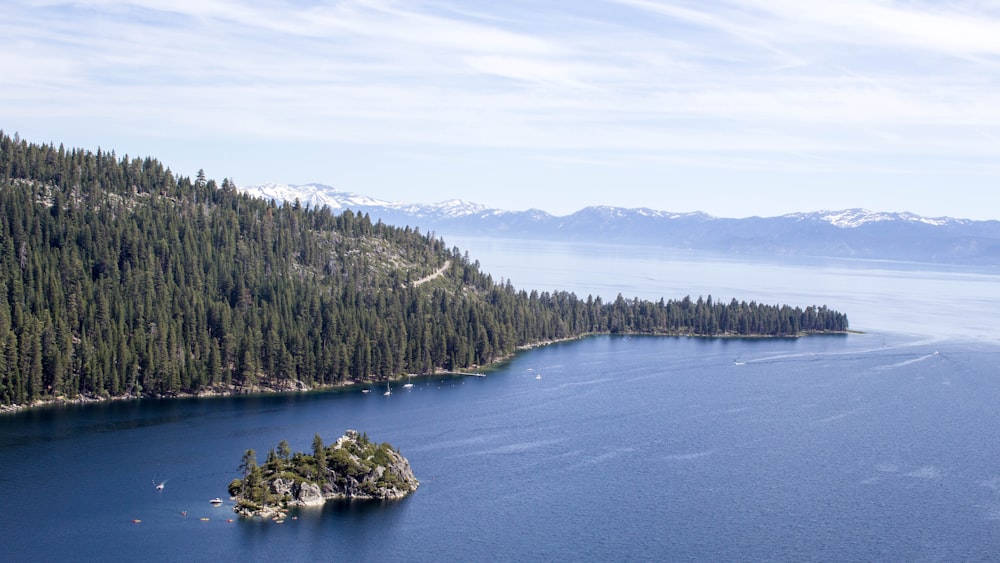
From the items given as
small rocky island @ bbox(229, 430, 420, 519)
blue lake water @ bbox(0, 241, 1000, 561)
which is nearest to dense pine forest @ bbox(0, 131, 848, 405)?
blue lake water @ bbox(0, 241, 1000, 561)

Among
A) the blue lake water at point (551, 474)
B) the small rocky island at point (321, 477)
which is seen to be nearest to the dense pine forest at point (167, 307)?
the blue lake water at point (551, 474)

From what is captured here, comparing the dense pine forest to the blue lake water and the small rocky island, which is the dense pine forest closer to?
the blue lake water

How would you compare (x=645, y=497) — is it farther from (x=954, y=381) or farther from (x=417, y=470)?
(x=954, y=381)

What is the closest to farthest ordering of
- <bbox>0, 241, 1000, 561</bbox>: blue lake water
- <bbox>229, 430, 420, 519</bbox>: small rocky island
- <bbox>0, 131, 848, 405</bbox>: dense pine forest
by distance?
<bbox>0, 241, 1000, 561</bbox>: blue lake water < <bbox>229, 430, 420, 519</bbox>: small rocky island < <bbox>0, 131, 848, 405</bbox>: dense pine forest

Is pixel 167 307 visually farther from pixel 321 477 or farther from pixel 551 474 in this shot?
pixel 551 474

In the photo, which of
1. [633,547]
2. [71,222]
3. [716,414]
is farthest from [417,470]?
[71,222]

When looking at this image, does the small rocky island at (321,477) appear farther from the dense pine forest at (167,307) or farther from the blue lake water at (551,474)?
the dense pine forest at (167,307)

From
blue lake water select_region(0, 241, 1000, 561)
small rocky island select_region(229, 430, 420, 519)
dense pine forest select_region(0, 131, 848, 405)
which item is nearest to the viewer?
blue lake water select_region(0, 241, 1000, 561)

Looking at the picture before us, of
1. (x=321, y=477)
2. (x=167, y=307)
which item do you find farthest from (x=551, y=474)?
(x=167, y=307)
